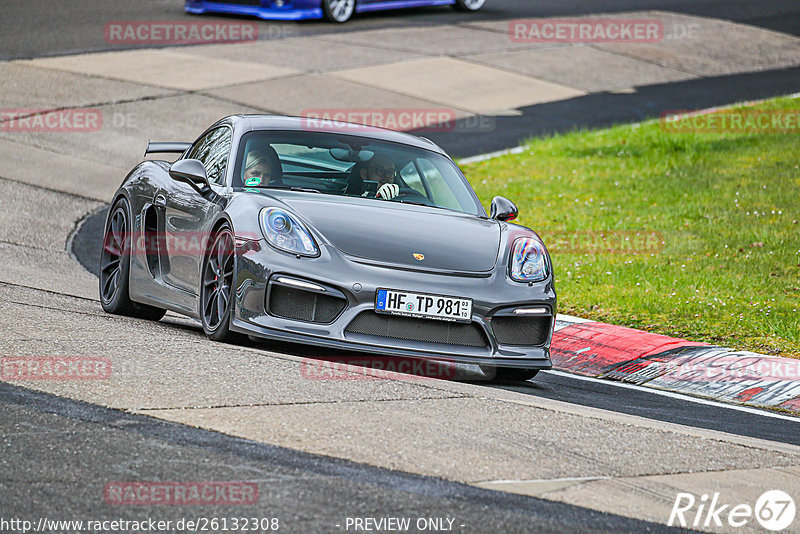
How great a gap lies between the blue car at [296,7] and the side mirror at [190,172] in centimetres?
1480

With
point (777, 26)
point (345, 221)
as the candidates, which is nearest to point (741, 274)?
point (345, 221)

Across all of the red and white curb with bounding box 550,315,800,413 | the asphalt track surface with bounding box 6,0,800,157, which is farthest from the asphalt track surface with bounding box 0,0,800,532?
the asphalt track surface with bounding box 6,0,800,157

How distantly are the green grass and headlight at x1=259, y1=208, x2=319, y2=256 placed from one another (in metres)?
3.38

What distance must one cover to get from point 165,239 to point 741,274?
505 cm

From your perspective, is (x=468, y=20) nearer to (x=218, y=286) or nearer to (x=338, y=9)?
(x=338, y=9)

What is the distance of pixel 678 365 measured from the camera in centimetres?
818

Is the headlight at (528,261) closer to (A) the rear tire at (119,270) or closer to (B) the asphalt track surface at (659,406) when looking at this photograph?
(B) the asphalt track surface at (659,406)

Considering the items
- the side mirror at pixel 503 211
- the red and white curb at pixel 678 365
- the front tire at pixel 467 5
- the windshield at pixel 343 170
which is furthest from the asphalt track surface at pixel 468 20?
the side mirror at pixel 503 211

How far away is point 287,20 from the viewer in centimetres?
2325

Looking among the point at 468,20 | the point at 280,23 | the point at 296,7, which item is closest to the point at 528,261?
the point at 296,7

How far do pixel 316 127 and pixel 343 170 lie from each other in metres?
0.39

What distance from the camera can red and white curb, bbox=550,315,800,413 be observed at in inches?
303

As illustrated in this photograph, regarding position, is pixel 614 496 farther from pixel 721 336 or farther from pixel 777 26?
pixel 777 26

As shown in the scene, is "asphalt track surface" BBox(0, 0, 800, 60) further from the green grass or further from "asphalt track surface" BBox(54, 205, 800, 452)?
"asphalt track surface" BBox(54, 205, 800, 452)
